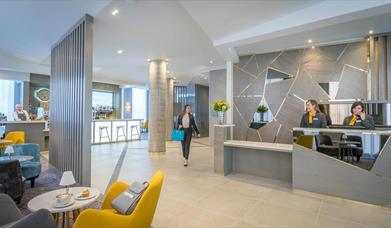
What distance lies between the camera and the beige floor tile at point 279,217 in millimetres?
2744

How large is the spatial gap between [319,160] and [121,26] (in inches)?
202

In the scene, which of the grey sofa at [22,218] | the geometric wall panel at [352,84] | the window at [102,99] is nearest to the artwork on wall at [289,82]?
the geometric wall panel at [352,84]

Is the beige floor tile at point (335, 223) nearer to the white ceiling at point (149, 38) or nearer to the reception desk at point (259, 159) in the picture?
the reception desk at point (259, 159)

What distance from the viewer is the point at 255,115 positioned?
21.4ft

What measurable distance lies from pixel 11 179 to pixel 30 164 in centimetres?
112

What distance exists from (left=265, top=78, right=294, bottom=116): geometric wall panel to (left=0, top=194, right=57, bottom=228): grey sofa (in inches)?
236

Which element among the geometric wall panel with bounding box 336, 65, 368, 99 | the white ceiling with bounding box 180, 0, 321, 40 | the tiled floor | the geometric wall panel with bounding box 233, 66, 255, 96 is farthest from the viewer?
the geometric wall panel with bounding box 233, 66, 255, 96

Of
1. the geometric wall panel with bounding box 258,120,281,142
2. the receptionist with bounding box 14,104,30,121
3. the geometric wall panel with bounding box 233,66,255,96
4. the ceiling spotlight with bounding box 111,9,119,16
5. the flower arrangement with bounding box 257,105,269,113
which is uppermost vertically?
the ceiling spotlight with bounding box 111,9,119,16


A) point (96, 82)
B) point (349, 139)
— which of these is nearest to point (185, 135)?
point (349, 139)

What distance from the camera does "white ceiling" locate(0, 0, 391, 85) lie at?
144 inches

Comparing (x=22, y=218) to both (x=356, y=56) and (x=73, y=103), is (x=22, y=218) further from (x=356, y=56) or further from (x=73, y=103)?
(x=356, y=56)

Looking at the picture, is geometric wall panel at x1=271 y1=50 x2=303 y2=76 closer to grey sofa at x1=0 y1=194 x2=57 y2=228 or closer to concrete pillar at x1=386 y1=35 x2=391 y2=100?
concrete pillar at x1=386 y1=35 x2=391 y2=100

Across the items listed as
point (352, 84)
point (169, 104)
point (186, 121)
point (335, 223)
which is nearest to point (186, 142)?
point (186, 121)

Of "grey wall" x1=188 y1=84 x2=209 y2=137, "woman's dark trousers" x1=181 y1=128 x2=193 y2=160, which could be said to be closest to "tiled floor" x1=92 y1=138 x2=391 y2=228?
"woman's dark trousers" x1=181 y1=128 x2=193 y2=160
